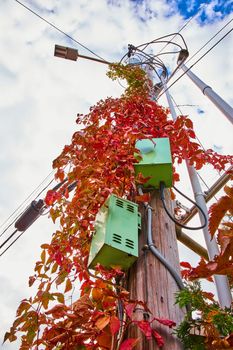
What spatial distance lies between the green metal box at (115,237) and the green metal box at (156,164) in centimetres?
34

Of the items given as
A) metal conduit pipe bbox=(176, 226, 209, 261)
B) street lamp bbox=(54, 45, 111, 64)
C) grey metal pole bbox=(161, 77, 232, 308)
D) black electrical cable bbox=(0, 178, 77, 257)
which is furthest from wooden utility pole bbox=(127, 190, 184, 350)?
street lamp bbox=(54, 45, 111, 64)

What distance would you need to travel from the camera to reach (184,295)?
1.12m

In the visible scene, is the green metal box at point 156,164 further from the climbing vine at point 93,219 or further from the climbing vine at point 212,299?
the climbing vine at point 212,299

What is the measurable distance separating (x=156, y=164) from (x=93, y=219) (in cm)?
50

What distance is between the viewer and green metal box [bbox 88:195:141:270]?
50.5 inches

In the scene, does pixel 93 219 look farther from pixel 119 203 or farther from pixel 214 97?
pixel 214 97

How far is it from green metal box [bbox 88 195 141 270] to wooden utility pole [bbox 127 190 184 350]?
78 millimetres

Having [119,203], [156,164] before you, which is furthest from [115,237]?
[156,164]

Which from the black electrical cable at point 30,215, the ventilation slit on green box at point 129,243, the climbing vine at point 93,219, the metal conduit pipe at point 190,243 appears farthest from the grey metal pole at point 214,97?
the black electrical cable at point 30,215

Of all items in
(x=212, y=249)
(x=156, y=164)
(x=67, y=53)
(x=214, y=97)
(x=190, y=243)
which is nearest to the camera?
(x=156, y=164)

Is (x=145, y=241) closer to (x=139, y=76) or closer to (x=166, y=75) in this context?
(x=139, y=76)

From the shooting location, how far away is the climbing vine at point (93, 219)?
3.90 ft

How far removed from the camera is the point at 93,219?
5.64 feet

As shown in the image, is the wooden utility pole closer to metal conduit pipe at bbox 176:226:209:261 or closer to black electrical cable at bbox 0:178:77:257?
metal conduit pipe at bbox 176:226:209:261
